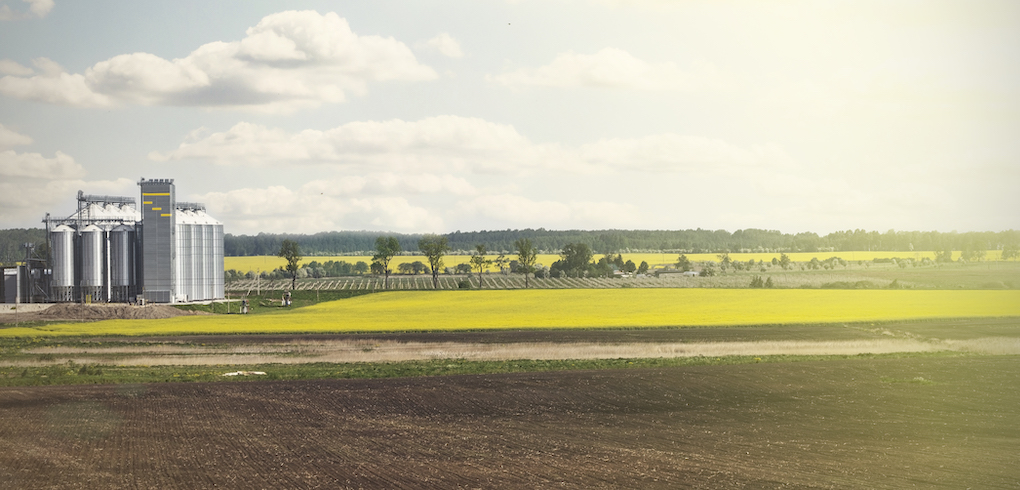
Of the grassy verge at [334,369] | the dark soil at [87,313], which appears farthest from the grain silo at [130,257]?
the grassy verge at [334,369]

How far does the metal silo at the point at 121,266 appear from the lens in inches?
3492

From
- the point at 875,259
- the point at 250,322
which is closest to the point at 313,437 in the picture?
the point at 250,322

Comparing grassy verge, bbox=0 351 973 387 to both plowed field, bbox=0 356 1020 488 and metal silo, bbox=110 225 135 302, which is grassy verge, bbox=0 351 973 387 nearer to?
plowed field, bbox=0 356 1020 488

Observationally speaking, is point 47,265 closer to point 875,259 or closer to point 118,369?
point 118,369

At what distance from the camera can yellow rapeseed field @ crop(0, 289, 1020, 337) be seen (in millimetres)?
61094

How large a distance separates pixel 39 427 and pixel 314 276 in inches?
5951

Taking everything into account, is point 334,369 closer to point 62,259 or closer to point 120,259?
point 120,259

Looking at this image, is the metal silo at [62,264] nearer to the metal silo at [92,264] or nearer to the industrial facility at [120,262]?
the industrial facility at [120,262]

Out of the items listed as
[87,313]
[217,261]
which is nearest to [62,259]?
[217,261]

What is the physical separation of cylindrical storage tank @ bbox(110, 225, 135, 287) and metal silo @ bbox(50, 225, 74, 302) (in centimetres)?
454

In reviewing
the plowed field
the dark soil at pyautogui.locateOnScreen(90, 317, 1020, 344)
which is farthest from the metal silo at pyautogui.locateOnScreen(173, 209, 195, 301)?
the plowed field

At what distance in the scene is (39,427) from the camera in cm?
2253

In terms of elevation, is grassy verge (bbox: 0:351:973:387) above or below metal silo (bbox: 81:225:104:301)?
below

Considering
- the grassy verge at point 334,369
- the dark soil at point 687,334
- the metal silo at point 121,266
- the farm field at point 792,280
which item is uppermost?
the metal silo at point 121,266
